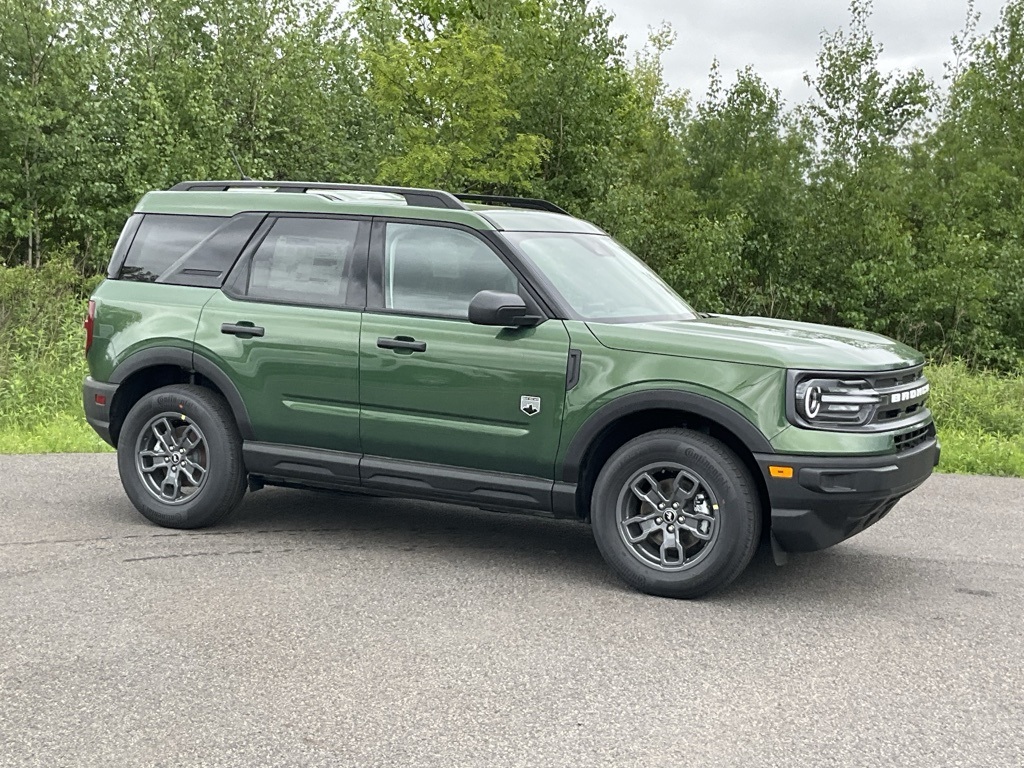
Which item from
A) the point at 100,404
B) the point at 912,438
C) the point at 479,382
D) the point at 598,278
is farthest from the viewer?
the point at 100,404

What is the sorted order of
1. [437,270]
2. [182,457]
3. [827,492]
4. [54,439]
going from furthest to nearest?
[54,439] < [182,457] < [437,270] < [827,492]

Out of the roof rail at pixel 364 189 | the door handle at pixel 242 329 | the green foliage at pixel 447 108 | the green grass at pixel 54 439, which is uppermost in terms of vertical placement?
the green foliage at pixel 447 108

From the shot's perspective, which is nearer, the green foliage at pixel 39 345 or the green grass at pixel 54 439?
the green grass at pixel 54 439

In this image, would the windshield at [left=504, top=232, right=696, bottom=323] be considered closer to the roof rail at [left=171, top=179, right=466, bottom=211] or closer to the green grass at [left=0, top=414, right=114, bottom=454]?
the roof rail at [left=171, top=179, right=466, bottom=211]

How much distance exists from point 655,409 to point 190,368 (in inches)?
109

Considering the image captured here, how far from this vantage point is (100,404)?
23.5ft

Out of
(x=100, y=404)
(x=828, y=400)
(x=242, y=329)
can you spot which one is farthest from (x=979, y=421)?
(x=100, y=404)

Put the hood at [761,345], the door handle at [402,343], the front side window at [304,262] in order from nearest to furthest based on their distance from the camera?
the hood at [761,345]
the door handle at [402,343]
the front side window at [304,262]

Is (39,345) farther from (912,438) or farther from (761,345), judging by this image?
(912,438)

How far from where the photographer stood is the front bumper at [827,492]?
17.7ft

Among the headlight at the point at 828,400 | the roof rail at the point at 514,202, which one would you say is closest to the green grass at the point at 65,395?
the roof rail at the point at 514,202

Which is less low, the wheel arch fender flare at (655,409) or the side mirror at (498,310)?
the side mirror at (498,310)

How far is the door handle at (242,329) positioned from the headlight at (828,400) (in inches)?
117

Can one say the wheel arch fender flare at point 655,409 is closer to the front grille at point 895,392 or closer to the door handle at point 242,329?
the front grille at point 895,392
